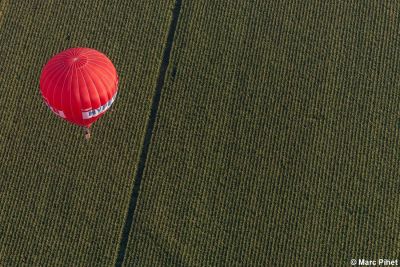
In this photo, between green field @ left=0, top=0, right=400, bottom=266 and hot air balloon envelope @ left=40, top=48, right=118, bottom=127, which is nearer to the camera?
hot air balloon envelope @ left=40, top=48, right=118, bottom=127

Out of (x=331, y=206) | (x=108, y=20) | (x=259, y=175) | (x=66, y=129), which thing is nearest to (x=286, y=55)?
(x=259, y=175)

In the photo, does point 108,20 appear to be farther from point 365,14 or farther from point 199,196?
point 365,14

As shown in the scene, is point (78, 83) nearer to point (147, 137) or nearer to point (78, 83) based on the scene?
point (78, 83)

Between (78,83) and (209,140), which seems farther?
(209,140)

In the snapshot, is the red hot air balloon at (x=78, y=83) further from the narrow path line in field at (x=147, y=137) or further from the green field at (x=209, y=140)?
the green field at (x=209, y=140)

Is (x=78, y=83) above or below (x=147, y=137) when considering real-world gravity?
Answer: above

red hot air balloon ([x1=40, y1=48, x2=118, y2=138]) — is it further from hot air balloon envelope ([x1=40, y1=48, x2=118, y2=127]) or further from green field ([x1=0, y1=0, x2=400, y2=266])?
green field ([x1=0, y1=0, x2=400, y2=266])

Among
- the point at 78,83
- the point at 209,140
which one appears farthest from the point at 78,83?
the point at 209,140

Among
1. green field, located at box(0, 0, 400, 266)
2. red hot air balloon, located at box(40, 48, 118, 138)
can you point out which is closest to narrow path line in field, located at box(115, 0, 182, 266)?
green field, located at box(0, 0, 400, 266)
